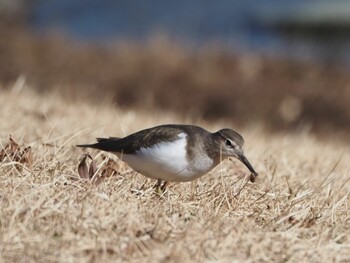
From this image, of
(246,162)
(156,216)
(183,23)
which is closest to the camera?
(156,216)

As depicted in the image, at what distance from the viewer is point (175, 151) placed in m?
4.64

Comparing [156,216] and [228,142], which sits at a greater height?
[228,142]

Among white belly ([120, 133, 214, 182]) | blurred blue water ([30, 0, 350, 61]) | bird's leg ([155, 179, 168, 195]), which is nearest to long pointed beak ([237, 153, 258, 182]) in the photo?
white belly ([120, 133, 214, 182])

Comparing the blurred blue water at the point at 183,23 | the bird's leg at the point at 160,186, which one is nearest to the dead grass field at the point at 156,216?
the bird's leg at the point at 160,186

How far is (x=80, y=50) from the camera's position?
1502 centimetres

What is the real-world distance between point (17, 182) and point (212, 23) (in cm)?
1598

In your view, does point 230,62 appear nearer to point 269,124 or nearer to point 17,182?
point 269,124

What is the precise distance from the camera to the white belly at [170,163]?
461cm

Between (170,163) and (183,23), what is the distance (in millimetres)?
13975

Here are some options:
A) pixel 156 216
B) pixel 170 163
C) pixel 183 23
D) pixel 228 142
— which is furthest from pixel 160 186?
pixel 183 23

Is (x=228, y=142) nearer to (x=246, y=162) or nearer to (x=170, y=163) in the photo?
(x=246, y=162)

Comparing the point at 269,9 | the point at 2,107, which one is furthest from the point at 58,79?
the point at 269,9

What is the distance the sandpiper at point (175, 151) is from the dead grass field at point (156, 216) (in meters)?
0.13

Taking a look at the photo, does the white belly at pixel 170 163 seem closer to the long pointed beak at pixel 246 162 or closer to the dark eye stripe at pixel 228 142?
the dark eye stripe at pixel 228 142
